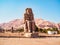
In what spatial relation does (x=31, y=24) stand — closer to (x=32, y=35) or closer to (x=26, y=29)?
(x=26, y=29)

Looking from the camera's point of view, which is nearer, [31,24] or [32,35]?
[32,35]

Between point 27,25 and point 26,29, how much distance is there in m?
1.07

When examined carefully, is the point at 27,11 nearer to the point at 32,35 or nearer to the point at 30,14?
the point at 30,14

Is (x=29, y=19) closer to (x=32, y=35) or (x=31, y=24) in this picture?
(x=31, y=24)

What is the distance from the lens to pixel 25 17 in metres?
33.2

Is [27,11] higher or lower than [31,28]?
higher

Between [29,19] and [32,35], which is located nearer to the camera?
[32,35]

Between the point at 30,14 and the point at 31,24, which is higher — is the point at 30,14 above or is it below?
above

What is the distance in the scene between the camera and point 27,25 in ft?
110

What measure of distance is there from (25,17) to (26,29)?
2.83m

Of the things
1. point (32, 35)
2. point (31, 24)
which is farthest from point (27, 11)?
point (32, 35)

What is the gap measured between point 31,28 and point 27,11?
3.93 metres

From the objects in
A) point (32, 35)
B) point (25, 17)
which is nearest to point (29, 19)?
point (25, 17)

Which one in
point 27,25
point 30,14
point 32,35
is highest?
point 30,14
